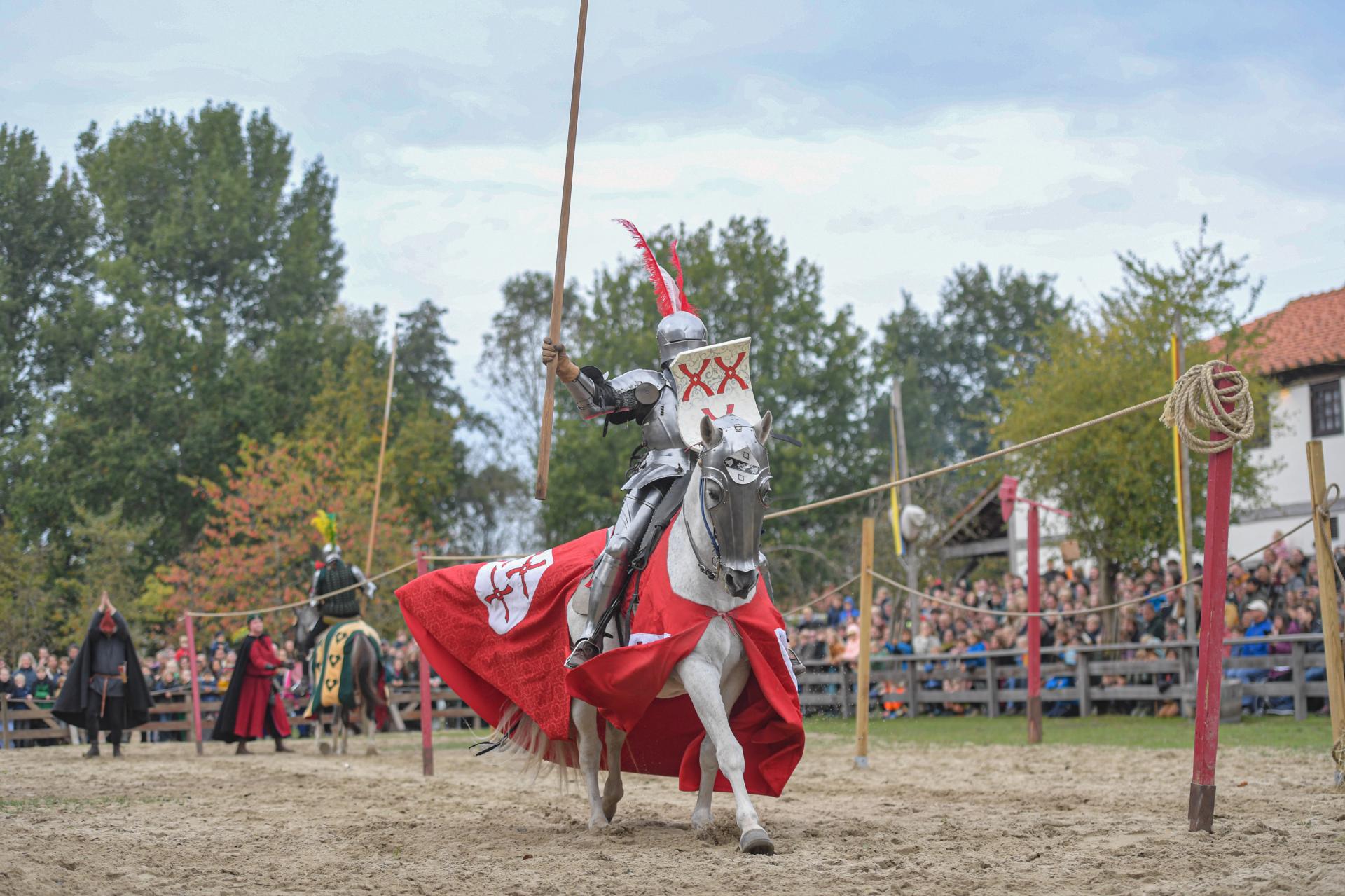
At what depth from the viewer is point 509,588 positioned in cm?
802

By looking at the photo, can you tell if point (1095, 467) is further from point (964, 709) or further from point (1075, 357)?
point (964, 709)

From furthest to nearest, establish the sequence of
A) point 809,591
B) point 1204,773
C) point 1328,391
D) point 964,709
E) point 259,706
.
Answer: point 809,591 → point 1328,391 → point 964,709 → point 259,706 → point 1204,773

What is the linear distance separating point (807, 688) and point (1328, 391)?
16.6 meters

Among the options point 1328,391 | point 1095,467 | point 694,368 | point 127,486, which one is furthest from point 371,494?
point 694,368

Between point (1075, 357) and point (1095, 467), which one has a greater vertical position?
point (1075, 357)

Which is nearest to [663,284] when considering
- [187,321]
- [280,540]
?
[280,540]

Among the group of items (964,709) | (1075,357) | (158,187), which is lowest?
(964,709)

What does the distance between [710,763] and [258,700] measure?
33.3ft

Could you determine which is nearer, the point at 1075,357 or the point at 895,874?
the point at 895,874

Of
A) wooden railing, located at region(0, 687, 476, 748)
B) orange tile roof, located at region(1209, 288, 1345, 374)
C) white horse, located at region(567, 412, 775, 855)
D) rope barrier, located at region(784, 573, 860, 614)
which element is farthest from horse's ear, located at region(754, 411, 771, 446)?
orange tile roof, located at region(1209, 288, 1345, 374)

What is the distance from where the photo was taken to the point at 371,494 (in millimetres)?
30078

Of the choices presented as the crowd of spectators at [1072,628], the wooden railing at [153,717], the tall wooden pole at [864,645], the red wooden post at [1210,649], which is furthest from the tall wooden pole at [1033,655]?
the wooden railing at [153,717]

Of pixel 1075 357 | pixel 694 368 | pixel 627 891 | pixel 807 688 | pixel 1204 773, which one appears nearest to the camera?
pixel 627 891

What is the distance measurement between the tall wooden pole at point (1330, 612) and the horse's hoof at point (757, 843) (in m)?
3.37
